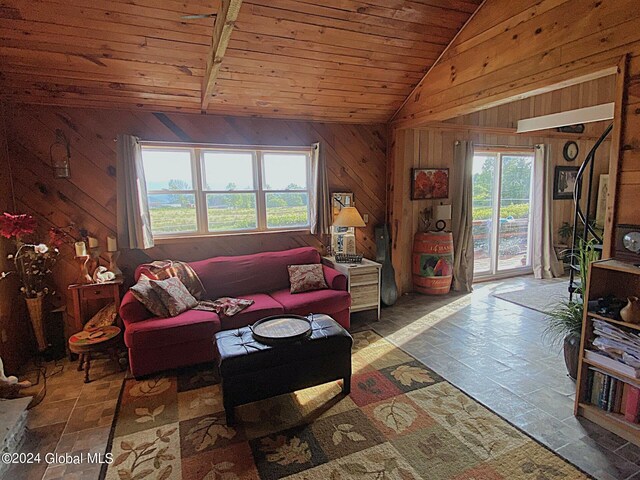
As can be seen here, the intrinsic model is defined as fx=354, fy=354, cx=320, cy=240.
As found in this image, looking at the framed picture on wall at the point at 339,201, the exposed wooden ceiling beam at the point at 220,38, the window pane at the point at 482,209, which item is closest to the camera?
the exposed wooden ceiling beam at the point at 220,38

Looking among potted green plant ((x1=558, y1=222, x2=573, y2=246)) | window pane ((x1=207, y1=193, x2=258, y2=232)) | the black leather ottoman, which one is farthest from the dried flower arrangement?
potted green plant ((x1=558, y1=222, x2=573, y2=246))

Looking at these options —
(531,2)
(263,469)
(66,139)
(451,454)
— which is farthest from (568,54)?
(66,139)

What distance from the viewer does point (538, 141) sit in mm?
5762

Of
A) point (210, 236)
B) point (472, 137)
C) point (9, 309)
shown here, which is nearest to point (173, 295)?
point (210, 236)

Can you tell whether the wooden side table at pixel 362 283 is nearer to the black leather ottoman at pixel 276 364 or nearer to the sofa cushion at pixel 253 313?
the sofa cushion at pixel 253 313

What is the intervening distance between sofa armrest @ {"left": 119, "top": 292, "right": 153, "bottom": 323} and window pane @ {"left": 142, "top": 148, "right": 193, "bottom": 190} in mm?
1384

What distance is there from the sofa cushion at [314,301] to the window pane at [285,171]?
138cm

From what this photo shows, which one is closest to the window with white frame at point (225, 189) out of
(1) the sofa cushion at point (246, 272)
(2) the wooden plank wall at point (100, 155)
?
(2) the wooden plank wall at point (100, 155)

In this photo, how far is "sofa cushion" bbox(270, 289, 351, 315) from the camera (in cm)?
347

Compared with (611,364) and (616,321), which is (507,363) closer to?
(611,364)

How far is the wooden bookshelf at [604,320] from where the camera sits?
2.19 metres

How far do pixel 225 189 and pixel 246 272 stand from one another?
3.45 ft

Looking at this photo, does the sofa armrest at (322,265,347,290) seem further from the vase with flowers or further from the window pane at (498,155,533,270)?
the window pane at (498,155,533,270)

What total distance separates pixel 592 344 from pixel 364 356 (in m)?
1.72
